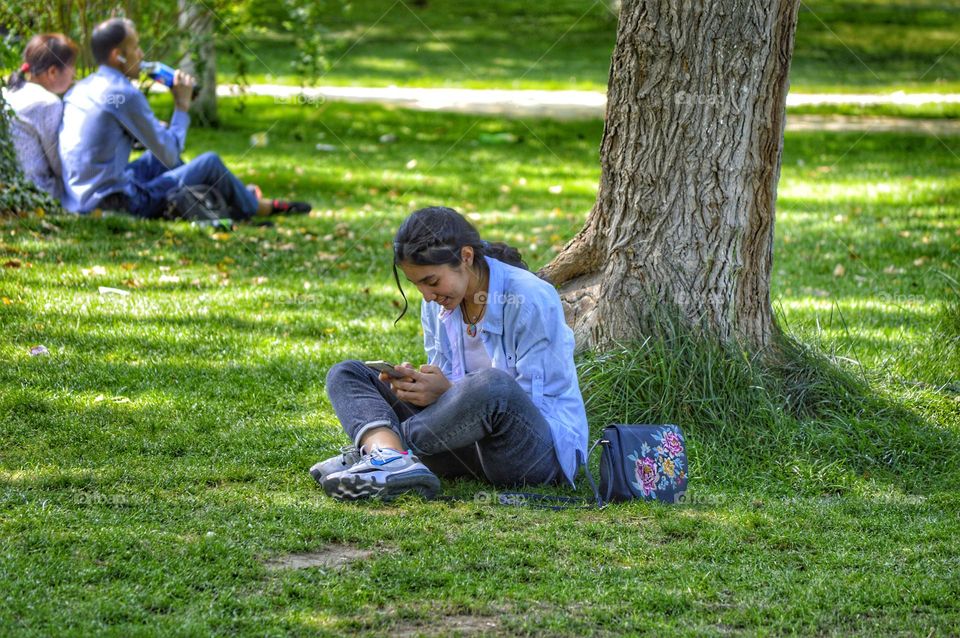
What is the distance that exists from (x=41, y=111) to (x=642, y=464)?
6.09 meters

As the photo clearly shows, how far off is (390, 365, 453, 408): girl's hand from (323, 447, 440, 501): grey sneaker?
0.21 meters

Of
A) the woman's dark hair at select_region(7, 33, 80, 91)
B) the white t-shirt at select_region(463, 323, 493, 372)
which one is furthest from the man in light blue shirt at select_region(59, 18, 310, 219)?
the white t-shirt at select_region(463, 323, 493, 372)

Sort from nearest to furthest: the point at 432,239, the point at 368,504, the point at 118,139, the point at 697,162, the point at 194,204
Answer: the point at 432,239
the point at 368,504
the point at 697,162
the point at 118,139
the point at 194,204

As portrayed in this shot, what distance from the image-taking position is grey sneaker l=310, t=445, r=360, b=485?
4.32 metres

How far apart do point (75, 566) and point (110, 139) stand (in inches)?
221

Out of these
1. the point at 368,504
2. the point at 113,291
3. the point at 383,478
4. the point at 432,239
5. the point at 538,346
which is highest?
the point at 432,239

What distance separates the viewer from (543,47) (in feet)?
80.5

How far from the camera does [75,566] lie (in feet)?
11.4

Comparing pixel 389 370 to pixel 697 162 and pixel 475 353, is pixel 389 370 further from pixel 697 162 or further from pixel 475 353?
pixel 697 162

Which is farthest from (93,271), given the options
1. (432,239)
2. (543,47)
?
(543,47)

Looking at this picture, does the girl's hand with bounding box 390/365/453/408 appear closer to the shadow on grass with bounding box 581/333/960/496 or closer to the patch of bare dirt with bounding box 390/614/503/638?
the shadow on grass with bounding box 581/333/960/496

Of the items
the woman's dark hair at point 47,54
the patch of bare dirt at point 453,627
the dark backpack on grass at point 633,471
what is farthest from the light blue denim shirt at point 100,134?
the patch of bare dirt at point 453,627

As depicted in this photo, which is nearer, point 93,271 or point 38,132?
point 93,271

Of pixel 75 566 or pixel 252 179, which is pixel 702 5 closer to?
pixel 75 566
